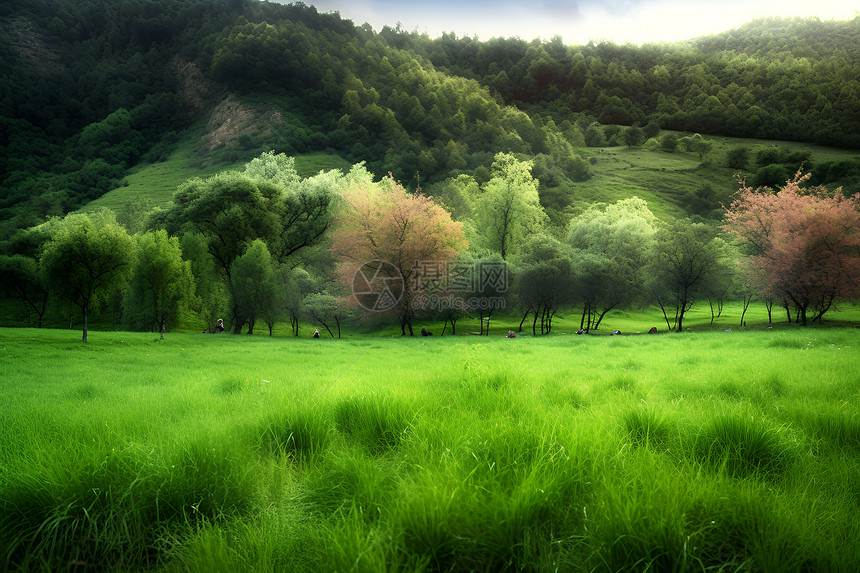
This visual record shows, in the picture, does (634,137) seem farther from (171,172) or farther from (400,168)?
(171,172)

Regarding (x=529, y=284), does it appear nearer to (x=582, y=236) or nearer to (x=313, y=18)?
(x=582, y=236)

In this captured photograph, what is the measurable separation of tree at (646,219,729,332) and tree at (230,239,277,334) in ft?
123

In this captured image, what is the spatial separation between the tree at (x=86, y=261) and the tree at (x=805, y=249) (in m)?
48.3

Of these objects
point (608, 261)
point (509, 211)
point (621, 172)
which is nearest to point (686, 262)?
point (608, 261)

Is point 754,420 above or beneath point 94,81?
beneath

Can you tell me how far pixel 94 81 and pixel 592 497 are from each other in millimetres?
149613

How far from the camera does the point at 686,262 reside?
102 ft

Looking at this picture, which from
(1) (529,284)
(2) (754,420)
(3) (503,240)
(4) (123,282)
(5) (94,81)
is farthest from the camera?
(5) (94,81)

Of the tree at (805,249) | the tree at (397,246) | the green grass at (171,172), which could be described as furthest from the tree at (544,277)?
the green grass at (171,172)

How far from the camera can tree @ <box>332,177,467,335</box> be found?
1070 inches

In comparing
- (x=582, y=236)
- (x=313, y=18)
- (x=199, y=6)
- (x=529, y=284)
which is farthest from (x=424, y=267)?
(x=199, y=6)

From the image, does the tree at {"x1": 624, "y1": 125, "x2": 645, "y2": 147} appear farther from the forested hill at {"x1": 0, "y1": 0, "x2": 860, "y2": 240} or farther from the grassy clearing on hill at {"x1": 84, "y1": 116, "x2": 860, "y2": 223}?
the forested hill at {"x1": 0, "y1": 0, "x2": 860, "y2": 240}

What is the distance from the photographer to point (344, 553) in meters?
1.28

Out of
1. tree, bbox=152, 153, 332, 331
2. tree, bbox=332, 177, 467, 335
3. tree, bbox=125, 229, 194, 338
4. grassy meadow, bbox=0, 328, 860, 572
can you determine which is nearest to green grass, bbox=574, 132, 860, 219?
tree, bbox=332, 177, 467, 335
